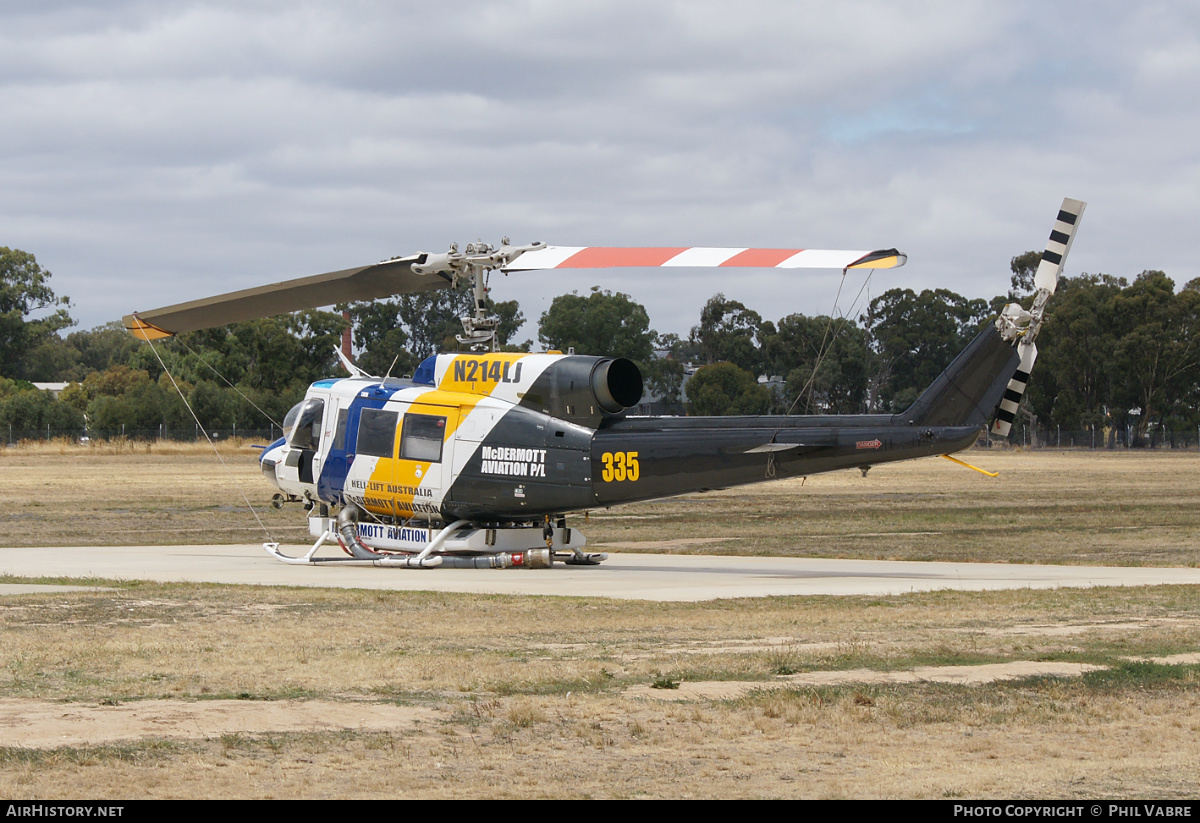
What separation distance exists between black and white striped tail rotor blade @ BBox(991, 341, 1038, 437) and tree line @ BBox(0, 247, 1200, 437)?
5430 centimetres

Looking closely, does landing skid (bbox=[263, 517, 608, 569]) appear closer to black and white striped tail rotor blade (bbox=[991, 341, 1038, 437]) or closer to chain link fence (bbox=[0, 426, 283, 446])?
black and white striped tail rotor blade (bbox=[991, 341, 1038, 437])

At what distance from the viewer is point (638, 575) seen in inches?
821

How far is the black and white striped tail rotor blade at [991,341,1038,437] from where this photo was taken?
1880 cm

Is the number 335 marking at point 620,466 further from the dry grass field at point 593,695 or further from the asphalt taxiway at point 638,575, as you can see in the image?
the dry grass field at point 593,695

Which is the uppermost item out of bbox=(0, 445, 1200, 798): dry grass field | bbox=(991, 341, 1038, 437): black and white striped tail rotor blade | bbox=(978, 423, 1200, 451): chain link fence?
bbox=(991, 341, 1038, 437): black and white striped tail rotor blade

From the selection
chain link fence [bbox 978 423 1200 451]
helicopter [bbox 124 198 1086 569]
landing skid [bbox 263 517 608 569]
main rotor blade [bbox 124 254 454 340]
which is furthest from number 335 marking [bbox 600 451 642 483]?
chain link fence [bbox 978 423 1200 451]

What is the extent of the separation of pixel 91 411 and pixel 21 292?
44.9 metres

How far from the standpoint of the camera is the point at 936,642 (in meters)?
12.5

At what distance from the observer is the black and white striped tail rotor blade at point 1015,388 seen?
61.7 ft

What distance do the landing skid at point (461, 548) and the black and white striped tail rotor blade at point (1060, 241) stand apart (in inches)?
341

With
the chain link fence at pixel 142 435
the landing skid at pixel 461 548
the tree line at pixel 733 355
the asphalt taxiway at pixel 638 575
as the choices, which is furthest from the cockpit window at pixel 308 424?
the chain link fence at pixel 142 435

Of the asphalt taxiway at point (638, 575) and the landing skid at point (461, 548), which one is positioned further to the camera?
the landing skid at point (461, 548)

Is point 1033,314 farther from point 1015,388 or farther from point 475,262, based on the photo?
point 475,262
